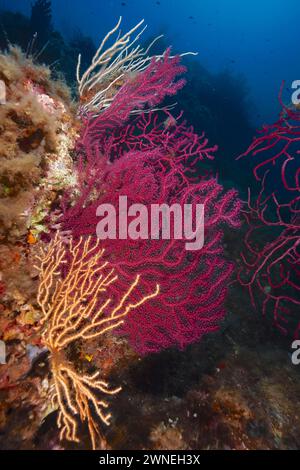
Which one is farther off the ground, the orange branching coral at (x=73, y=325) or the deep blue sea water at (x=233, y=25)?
the deep blue sea water at (x=233, y=25)

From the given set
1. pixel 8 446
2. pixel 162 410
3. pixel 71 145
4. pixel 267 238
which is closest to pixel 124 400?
pixel 162 410

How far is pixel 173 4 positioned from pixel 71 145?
127403mm

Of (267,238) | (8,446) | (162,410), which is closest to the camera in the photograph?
(8,446)

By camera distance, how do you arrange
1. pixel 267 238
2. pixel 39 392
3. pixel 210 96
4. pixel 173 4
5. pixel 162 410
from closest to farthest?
pixel 39 392, pixel 162 410, pixel 267 238, pixel 210 96, pixel 173 4

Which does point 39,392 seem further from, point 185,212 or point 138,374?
point 185,212

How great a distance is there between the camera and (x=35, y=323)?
9.23ft

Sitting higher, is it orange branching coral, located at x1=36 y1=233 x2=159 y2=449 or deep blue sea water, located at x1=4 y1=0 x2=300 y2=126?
deep blue sea water, located at x1=4 y1=0 x2=300 y2=126

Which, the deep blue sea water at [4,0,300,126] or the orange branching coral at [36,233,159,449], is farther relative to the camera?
the deep blue sea water at [4,0,300,126]

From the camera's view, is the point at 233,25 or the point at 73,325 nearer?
the point at 73,325

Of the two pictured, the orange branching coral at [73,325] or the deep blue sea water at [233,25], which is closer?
the orange branching coral at [73,325]

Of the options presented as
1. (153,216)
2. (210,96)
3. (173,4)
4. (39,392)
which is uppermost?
(173,4)

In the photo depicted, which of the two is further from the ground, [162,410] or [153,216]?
[153,216]

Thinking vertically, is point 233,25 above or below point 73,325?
above
